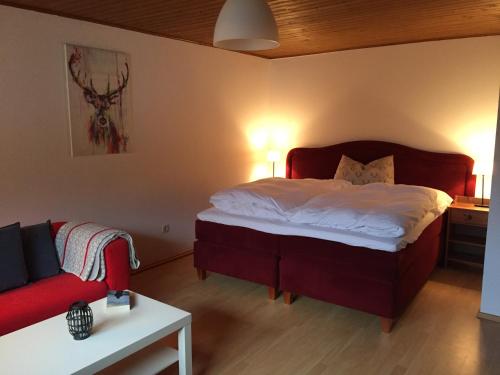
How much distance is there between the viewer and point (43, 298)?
2.34 metres

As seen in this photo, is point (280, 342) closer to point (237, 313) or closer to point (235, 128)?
point (237, 313)

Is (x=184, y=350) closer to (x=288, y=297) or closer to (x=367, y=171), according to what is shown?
(x=288, y=297)

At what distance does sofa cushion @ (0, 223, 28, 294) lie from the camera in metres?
2.42

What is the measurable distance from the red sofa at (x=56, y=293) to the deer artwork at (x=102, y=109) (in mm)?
966

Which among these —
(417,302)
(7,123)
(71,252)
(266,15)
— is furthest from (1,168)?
(417,302)

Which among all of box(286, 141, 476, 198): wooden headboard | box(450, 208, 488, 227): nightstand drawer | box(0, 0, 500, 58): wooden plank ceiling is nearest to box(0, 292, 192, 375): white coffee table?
box(0, 0, 500, 58): wooden plank ceiling

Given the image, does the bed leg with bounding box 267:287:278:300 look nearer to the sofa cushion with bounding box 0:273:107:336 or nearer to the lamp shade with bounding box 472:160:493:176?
the sofa cushion with bounding box 0:273:107:336

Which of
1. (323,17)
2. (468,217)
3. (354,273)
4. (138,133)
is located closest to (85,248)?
(138,133)

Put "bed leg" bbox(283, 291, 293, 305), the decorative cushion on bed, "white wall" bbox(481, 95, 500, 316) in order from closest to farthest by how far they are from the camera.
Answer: "white wall" bbox(481, 95, 500, 316) → "bed leg" bbox(283, 291, 293, 305) → the decorative cushion on bed

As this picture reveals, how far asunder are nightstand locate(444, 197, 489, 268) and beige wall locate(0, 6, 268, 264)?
8.03 feet

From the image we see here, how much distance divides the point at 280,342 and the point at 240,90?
3.19m

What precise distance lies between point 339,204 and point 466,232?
1.75 metres

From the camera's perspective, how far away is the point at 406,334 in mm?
2768

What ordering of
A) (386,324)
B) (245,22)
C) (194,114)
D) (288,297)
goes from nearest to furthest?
(245,22)
(386,324)
(288,297)
(194,114)
